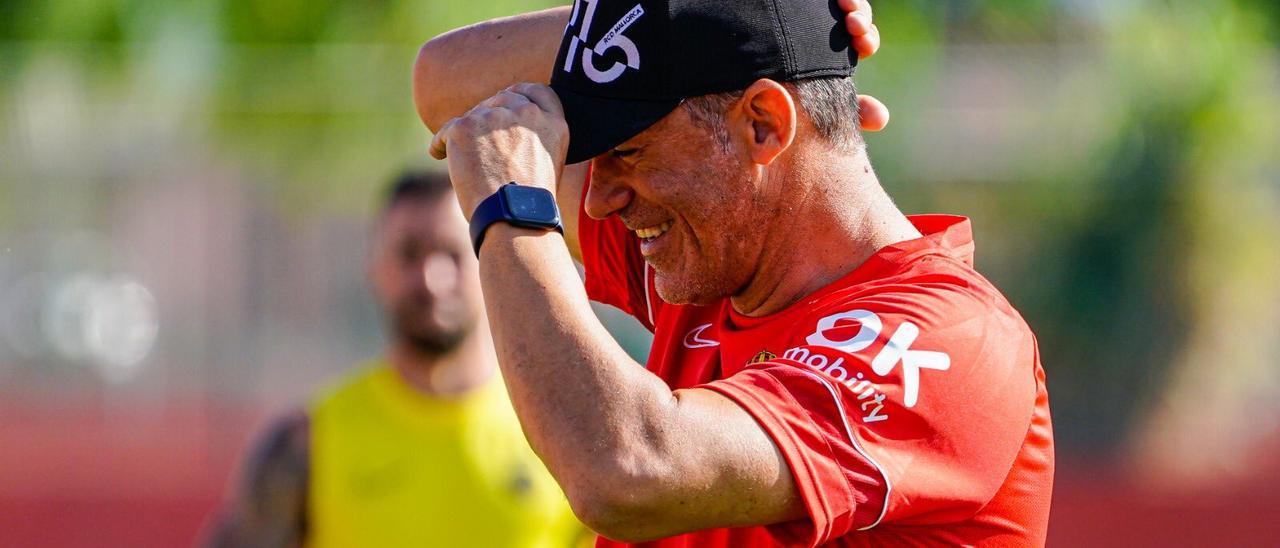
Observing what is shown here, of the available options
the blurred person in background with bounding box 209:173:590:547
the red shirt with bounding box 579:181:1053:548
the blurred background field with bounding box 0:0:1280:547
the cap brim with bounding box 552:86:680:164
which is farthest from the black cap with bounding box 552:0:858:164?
the blurred background field with bounding box 0:0:1280:547

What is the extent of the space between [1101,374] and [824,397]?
44.3ft

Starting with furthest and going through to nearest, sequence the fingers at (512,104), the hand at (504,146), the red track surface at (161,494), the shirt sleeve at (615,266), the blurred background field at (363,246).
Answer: the red track surface at (161,494)
the blurred background field at (363,246)
the shirt sleeve at (615,266)
the fingers at (512,104)
the hand at (504,146)

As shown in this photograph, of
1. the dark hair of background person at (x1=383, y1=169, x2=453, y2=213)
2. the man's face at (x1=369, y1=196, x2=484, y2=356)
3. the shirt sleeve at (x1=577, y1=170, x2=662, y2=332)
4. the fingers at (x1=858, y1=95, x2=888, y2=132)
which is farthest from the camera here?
the dark hair of background person at (x1=383, y1=169, x2=453, y2=213)

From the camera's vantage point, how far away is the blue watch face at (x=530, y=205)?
85.4 inches

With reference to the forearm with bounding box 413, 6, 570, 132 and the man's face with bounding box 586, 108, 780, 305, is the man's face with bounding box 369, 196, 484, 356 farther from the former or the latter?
the man's face with bounding box 586, 108, 780, 305

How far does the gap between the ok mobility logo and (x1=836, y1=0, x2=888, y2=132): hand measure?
0.57 meters

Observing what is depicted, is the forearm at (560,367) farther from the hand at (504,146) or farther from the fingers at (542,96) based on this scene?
the fingers at (542,96)

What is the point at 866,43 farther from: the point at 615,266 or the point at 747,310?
the point at 615,266

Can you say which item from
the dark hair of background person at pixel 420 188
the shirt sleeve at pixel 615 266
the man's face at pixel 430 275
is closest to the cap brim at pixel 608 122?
the shirt sleeve at pixel 615 266

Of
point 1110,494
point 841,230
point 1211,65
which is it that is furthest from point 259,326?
point 841,230

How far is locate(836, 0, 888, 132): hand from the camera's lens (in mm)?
2559

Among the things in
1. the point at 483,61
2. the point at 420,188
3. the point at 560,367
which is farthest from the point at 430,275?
the point at 560,367

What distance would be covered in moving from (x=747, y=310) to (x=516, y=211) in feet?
2.04

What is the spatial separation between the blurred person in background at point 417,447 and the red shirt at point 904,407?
2.17m
